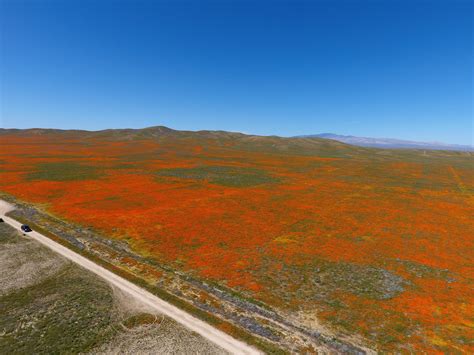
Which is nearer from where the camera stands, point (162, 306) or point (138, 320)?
point (138, 320)

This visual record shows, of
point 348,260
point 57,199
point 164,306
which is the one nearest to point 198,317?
point 164,306

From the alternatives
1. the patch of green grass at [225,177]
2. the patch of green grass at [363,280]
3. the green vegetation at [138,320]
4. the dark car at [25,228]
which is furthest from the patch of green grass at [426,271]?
the dark car at [25,228]

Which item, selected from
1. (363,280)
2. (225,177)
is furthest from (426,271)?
(225,177)

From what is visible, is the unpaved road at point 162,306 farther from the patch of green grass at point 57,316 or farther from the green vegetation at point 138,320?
the patch of green grass at point 57,316

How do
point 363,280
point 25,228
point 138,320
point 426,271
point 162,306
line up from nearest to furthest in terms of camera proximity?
point 138,320, point 162,306, point 363,280, point 426,271, point 25,228

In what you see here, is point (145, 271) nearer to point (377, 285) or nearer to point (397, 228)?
point (377, 285)

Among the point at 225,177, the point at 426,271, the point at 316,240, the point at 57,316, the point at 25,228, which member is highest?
the point at 225,177

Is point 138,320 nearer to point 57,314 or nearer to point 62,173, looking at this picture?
point 57,314
